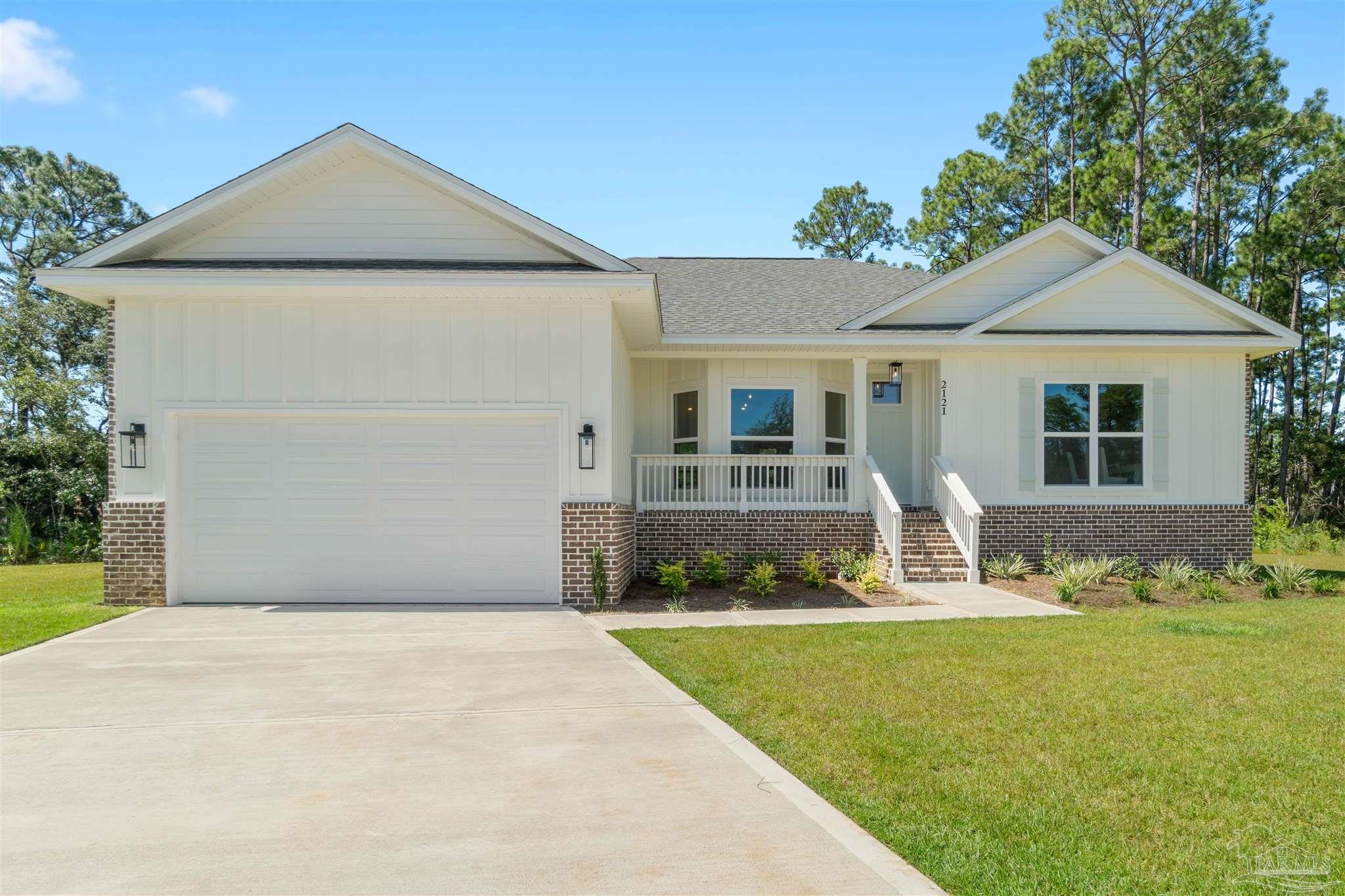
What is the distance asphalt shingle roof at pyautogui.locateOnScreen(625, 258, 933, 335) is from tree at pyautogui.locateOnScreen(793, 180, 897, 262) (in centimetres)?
2035

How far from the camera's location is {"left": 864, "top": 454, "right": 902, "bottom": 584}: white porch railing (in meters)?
13.1

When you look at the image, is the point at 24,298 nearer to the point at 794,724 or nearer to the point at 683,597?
the point at 683,597

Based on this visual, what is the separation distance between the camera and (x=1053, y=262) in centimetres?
1534

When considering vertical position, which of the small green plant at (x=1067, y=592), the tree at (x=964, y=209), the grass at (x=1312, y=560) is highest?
the tree at (x=964, y=209)

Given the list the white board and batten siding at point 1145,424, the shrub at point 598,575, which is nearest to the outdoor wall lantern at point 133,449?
the shrub at point 598,575

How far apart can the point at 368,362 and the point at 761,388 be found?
680 cm

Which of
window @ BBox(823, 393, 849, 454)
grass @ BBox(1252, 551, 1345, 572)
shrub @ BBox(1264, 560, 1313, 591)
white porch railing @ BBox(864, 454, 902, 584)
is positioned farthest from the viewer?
grass @ BBox(1252, 551, 1345, 572)

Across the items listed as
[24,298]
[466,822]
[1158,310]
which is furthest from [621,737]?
[24,298]

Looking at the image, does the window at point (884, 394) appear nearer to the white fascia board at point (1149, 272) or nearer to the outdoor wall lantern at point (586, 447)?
the white fascia board at point (1149, 272)

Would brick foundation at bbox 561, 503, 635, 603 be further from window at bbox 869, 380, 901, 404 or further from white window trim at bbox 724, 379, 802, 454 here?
window at bbox 869, 380, 901, 404

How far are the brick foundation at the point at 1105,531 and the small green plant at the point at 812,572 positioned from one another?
9.34 feet

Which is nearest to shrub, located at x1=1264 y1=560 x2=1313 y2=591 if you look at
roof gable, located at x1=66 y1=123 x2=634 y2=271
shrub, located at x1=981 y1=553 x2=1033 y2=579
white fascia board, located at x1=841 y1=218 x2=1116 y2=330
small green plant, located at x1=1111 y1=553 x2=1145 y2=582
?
small green plant, located at x1=1111 y1=553 x2=1145 y2=582

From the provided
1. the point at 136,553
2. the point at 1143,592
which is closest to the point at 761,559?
the point at 1143,592

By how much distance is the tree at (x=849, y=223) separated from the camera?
39.8m
